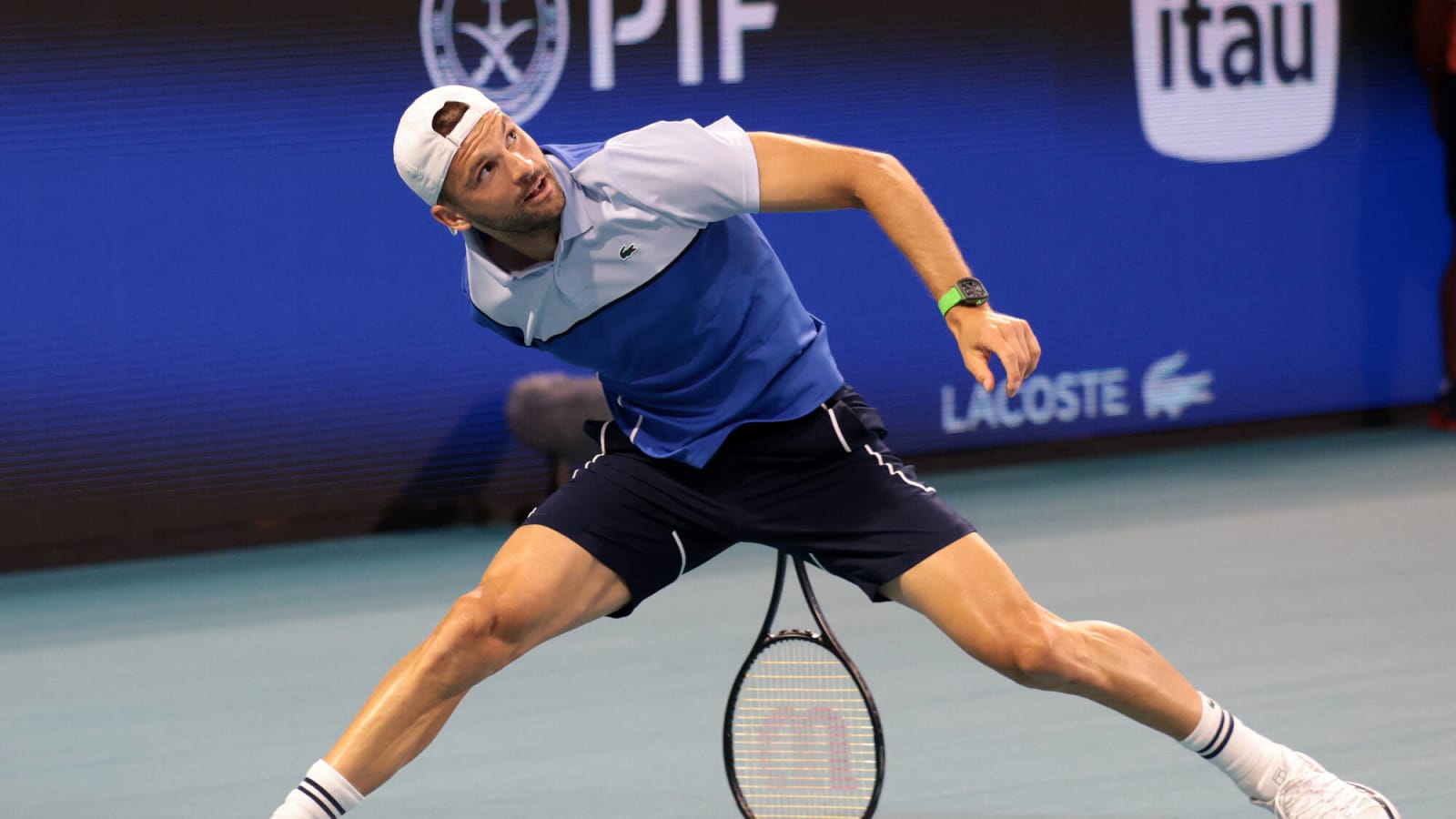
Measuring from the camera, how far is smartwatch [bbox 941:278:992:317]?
3.07 metres

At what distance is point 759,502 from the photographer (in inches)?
136

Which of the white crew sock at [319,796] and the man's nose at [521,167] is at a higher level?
the man's nose at [521,167]

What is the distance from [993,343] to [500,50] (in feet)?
12.6

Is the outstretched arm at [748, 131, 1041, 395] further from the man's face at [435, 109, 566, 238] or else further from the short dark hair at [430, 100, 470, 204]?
the short dark hair at [430, 100, 470, 204]

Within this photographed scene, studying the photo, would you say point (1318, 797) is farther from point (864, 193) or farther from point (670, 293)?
point (670, 293)

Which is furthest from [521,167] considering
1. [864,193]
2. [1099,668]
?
[1099,668]

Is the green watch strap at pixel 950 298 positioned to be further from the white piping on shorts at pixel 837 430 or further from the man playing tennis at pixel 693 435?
the white piping on shorts at pixel 837 430

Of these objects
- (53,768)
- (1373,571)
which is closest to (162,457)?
(53,768)

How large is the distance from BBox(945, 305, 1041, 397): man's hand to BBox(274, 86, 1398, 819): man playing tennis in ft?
0.14

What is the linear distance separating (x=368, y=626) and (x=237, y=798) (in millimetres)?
1450

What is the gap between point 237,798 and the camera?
4.06 m

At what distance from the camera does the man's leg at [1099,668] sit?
10.8 feet

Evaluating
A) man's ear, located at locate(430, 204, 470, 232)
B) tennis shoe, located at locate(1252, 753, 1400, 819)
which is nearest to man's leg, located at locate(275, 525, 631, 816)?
man's ear, located at locate(430, 204, 470, 232)

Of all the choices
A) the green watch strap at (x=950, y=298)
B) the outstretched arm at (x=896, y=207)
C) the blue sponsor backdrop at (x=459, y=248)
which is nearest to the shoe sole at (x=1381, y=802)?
the outstretched arm at (x=896, y=207)
